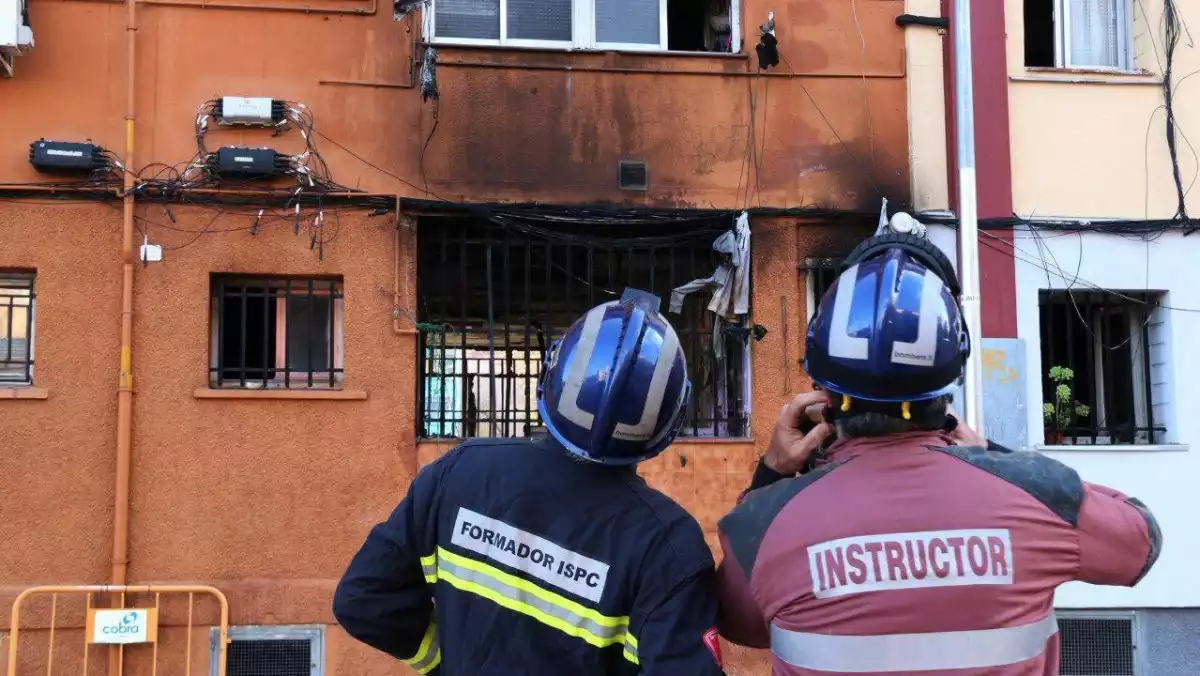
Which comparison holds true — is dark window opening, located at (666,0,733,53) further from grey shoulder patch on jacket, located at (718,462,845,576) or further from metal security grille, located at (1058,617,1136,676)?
grey shoulder patch on jacket, located at (718,462,845,576)

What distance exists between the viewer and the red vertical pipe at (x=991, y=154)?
24.4 feet

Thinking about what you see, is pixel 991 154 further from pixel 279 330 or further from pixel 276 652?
pixel 276 652

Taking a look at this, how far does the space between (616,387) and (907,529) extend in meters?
0.73

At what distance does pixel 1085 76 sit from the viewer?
25.2 feet

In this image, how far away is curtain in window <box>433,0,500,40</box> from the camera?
24.7 feet

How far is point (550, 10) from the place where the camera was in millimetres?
7645

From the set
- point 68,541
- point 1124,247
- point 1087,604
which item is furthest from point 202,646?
point 1124,247

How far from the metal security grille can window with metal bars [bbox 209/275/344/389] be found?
5.86 meters

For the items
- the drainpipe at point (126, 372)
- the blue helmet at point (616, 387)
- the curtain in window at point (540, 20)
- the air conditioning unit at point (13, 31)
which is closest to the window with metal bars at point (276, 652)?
the drainpipe at point (126, 372)

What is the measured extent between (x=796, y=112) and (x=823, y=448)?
553 cm

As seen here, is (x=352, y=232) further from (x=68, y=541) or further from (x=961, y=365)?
(x=961, y=365)

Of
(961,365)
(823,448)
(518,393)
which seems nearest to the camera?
(961,365)

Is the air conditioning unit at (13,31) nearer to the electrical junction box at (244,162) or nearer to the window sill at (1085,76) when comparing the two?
the electrical junction box at (244,162)

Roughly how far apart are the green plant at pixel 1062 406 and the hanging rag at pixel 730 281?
8.21ft
